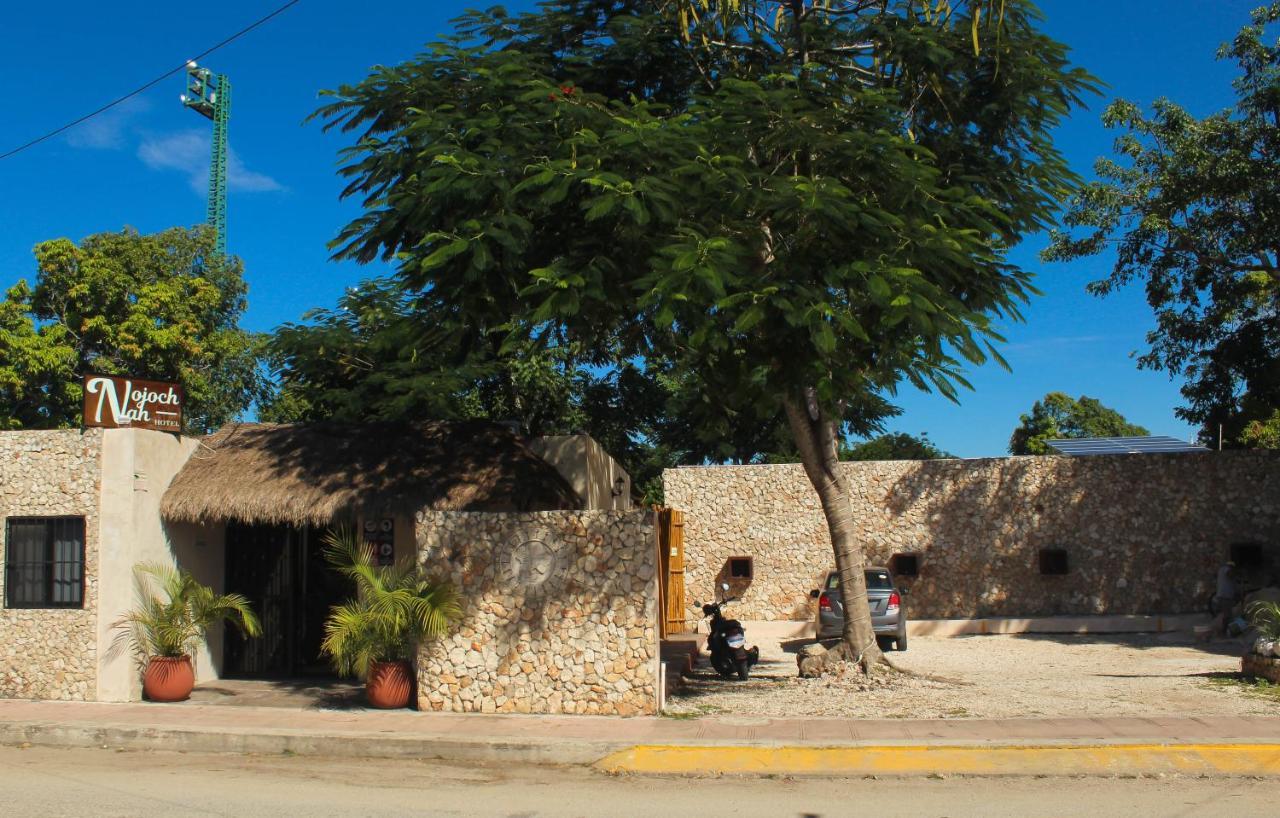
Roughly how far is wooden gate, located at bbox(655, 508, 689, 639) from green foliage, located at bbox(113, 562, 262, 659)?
7.49 metres

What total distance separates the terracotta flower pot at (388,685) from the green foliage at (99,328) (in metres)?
18.4

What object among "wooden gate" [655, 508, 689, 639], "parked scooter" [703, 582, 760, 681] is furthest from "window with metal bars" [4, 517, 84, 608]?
"wooden gate" [655, 508, 689, 639]

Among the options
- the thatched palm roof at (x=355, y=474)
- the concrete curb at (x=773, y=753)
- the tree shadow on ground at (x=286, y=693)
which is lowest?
the tree shadow on ground at (x=286, y=693)

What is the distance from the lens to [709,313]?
1070 centimetres

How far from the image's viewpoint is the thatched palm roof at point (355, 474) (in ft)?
43.4

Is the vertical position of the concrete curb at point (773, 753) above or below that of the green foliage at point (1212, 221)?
below

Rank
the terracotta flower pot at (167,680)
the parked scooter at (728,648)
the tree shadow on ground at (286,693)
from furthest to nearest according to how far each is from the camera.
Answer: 1. the parked scooter at (728,648)
2. the terracotta flower pot at (167,680)
3. the tree shadow on ground at (286,693)

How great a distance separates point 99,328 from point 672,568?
704 inches

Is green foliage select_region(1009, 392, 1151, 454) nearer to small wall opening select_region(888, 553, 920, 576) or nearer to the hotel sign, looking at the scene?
small wall opening select_region(888, 553, 920, 576)

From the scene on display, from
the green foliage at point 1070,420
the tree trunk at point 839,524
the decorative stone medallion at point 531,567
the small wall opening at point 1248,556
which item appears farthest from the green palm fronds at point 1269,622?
the green foliage at point 1070,420

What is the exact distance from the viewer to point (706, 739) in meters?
9.85

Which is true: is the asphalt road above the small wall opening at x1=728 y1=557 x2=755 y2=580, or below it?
below

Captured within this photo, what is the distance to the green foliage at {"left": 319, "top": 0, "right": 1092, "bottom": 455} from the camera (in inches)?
410

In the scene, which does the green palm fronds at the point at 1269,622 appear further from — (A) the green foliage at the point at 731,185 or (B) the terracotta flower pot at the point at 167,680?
(B) the terracotta flower pot at the point at 167,680
